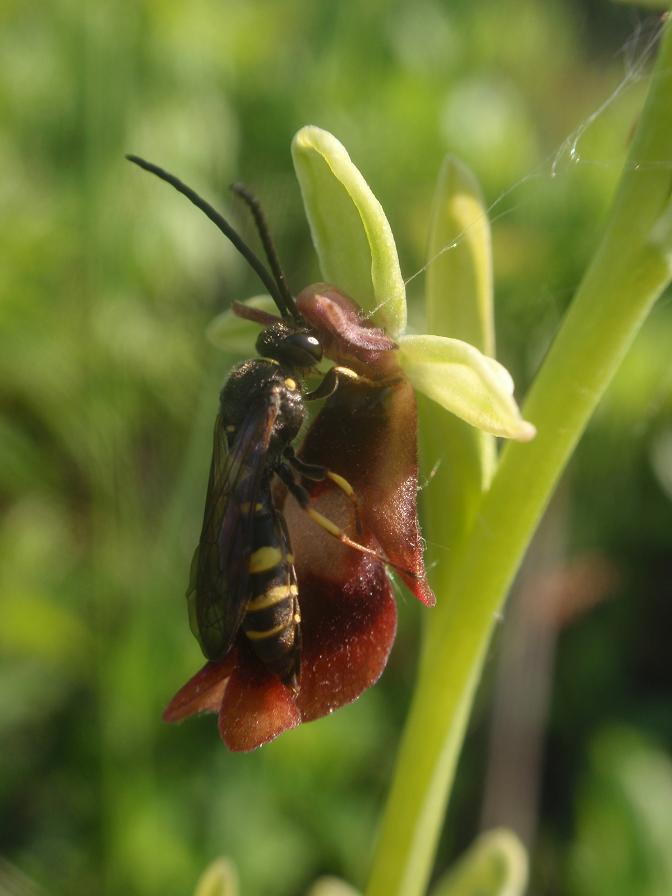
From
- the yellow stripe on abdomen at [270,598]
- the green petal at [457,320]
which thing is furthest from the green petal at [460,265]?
the yellow stripe on abdomen at [270,598]

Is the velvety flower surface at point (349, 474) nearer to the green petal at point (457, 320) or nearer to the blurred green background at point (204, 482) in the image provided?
the green petal at point (457, 320)

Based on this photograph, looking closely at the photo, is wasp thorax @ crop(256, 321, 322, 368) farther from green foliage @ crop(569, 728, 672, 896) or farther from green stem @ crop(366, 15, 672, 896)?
green foliage @ crop(569, 728, 672, 896)

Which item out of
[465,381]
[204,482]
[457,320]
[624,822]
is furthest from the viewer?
[204,482]

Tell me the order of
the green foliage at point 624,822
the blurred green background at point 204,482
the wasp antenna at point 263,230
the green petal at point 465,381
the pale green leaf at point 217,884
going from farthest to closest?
the blurred green background at point 204,482 < the green foliage at point 624,822 < the pale green leaf at point 217,884 < the wasp antenna at point 263,230 < the green petal at point 465,381

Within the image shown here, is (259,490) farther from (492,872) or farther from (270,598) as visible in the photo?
(492,872)

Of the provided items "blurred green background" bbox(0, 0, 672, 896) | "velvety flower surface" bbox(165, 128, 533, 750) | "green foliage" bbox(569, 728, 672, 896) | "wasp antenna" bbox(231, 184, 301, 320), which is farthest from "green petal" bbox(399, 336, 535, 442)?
"green foliage" bbox(569, 728, 672, 896)

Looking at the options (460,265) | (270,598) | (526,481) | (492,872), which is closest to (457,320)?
(460,265)

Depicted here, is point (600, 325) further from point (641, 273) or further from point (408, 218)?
point (408, 218)
